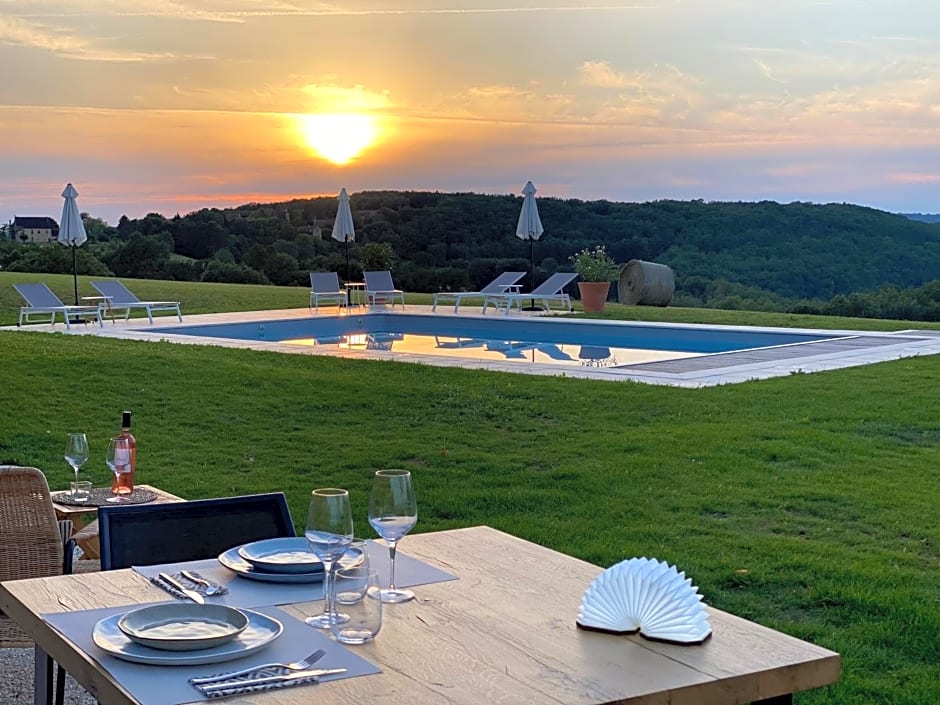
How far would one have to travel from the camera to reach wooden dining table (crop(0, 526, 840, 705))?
165 centimetres

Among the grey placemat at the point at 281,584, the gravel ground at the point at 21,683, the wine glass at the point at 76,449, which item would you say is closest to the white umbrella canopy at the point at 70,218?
the wine glass at the point at 76,449

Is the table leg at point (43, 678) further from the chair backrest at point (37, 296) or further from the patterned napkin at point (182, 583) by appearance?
the chair backrest at point (37, 296)

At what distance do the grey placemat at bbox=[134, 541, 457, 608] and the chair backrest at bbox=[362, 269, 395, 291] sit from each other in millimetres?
17036

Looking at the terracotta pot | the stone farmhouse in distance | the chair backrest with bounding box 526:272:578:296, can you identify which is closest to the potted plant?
the terracotta pot

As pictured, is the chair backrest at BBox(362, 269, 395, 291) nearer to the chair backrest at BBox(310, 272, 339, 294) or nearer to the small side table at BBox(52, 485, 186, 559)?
the chair backrest at BBox(310, 272, 339, 294)

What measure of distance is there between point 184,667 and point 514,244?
3069 centimetres

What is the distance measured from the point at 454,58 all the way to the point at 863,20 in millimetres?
7016

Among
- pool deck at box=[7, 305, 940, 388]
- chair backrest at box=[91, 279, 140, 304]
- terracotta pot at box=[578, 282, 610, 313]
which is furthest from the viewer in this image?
terracotta pot at box=[578, 282, 610, 313]

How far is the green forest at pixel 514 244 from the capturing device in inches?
1106

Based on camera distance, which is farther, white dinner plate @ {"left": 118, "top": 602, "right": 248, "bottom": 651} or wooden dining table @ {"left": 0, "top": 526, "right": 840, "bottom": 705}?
white dinner plate @ {"left": 118, "top": 602, "right": 248, "bottom": 651}

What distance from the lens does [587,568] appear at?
2.31 meters

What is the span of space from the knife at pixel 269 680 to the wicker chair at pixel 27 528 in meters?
1.55

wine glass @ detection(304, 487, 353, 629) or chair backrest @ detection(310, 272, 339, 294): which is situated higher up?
chair backrest @ detection(310, 272, 339, 294)

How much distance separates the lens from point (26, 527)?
3.04m
